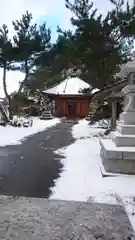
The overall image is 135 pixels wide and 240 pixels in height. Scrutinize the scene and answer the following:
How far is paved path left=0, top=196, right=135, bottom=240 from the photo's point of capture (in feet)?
11.0

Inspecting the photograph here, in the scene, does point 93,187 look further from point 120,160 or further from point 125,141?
point 125,141

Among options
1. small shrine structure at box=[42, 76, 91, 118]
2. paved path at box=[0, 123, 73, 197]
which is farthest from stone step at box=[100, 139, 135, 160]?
small shrine structure at box=[42, 76, 91, 118]

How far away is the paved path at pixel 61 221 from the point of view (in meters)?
3.35

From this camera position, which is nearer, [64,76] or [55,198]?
[55,198]

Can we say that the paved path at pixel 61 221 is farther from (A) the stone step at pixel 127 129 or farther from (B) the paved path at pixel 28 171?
(A) the stone step at pixel 127 129

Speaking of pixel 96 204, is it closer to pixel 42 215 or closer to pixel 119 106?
pixel 42 215

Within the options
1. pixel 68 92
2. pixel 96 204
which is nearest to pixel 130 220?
pixel 96 204

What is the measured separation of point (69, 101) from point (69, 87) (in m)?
1.96

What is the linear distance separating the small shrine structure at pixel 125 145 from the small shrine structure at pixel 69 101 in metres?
27.8

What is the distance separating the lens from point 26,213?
403 cm

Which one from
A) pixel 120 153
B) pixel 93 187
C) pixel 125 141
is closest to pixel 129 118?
pixel 125 141

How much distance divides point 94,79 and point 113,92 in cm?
861

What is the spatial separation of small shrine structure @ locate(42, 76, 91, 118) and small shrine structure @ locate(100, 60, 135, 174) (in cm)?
2778

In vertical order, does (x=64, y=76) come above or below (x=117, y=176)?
above
